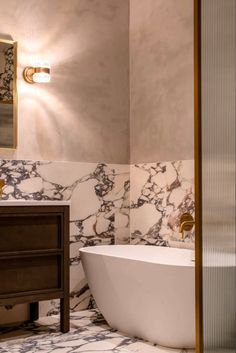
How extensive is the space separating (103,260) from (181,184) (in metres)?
0.87

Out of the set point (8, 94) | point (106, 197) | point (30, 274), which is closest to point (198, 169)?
point (30, 274)

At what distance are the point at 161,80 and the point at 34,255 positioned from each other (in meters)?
1.71

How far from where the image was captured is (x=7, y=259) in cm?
301

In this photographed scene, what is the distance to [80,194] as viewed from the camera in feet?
12.9

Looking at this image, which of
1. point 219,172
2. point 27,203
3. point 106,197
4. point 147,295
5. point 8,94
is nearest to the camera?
point 219,172

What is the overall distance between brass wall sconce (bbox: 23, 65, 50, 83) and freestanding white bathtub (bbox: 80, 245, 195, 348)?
1241 mm

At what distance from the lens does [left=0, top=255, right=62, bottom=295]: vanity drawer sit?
9.89ft

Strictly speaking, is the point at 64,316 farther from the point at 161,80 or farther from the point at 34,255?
the point at 161,80

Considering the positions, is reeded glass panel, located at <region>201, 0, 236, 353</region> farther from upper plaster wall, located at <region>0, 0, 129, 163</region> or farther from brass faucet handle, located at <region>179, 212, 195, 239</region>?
upper plaster wall, located at <region>0, 0, 129, 163</region>

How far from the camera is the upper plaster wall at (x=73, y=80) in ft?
12.1

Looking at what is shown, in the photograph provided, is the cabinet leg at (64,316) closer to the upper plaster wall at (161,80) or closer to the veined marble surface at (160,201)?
the veined marble surface at (160,201)

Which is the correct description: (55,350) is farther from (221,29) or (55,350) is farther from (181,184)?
(221,29)

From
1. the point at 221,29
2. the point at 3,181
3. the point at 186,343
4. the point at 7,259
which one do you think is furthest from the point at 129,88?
the point at 221,29

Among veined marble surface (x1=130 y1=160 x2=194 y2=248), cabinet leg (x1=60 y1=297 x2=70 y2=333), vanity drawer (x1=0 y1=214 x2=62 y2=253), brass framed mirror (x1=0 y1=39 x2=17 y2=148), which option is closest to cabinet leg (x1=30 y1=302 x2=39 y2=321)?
cabinet leg (x1=60 y1=297 x2=70 y2=333)
